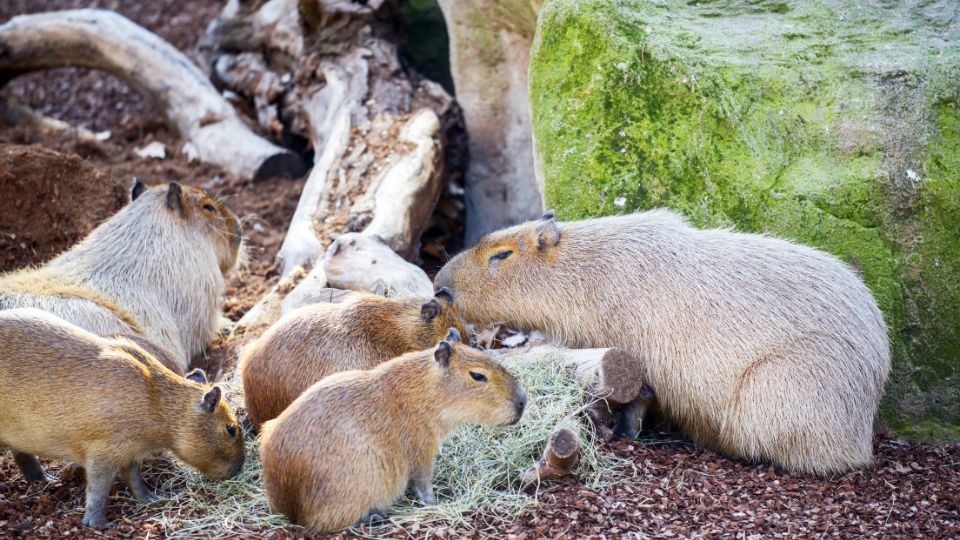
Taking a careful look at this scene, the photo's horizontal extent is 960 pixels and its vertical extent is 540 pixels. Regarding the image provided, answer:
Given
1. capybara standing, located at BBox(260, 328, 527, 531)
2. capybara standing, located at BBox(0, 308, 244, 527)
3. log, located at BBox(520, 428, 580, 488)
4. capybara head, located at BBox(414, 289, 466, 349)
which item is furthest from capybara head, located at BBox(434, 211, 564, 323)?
capybara standing, located at BBox(0, 308, 244, 527)

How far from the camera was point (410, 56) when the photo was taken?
1021 centimetres

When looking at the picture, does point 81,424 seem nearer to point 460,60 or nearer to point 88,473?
point 88,473

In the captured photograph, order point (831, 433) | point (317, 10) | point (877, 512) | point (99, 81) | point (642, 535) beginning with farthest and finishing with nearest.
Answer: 1. point (99, 81)
2. point (317, 10)
3. point (831, 433)
4. point (877, 512)
5. point (642, 535)

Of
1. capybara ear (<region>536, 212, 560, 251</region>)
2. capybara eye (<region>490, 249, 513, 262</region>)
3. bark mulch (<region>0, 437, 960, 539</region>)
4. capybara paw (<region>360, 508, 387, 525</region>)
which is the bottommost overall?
bark mulch (<region>0, 437, 960, 539</region>)

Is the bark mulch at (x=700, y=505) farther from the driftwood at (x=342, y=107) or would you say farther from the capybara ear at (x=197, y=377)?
the driftwood at (x=342, y=107)

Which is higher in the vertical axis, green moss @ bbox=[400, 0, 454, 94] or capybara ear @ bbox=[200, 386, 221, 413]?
green moss @ bbox=[400, 0, 454, 94]

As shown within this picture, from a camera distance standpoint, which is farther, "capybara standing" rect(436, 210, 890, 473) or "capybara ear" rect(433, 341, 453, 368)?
"capybara standing" rect(436, 210, 890, 473)

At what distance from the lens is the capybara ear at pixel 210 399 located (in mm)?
4758

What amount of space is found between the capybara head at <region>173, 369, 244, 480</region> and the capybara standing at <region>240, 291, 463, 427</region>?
0.75 ft

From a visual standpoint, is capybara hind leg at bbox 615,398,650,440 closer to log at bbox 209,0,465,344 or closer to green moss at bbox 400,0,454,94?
log at bbox 209,0,465,344

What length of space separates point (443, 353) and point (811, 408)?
2020 mm

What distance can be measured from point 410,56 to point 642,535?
6844mm

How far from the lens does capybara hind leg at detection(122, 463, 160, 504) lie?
15.7ft

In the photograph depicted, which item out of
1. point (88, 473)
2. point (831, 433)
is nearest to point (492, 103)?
point (831, 433)
